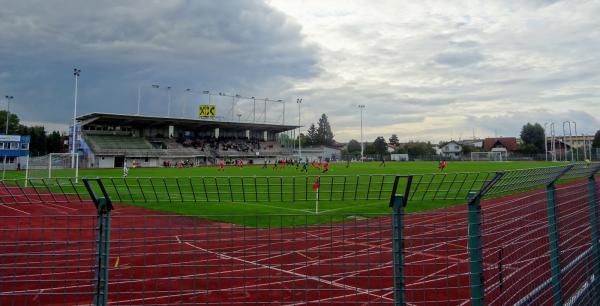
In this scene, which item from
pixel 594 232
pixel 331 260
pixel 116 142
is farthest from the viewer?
pixel 116 142

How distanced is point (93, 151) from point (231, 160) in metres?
27.4

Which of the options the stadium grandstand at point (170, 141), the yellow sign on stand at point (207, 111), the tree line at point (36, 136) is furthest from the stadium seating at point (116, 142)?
the tree line at point (36, 136)

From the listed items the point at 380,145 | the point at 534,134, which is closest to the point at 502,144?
the point at 534,134

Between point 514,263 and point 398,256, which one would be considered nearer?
point 398,256

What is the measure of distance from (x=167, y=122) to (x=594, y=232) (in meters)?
87.5

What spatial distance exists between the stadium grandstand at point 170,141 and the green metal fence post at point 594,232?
71548 mm

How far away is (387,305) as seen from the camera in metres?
6.43

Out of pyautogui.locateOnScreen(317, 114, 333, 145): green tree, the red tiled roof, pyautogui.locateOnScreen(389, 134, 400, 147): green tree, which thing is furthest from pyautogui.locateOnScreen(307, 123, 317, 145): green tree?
the red tiled roof

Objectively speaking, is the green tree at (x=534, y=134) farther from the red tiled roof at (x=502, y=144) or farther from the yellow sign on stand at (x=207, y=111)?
the yellow sign on stand at (x=207, y=111)

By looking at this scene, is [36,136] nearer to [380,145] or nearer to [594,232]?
[380,145]

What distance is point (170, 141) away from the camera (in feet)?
288

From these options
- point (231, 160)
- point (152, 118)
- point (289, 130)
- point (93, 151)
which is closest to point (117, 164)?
point (93, 151)

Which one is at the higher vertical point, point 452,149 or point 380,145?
point 380,145

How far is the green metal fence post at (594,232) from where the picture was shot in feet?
17.3
